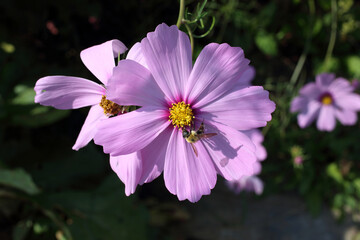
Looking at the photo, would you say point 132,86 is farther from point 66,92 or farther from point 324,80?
point 324,80

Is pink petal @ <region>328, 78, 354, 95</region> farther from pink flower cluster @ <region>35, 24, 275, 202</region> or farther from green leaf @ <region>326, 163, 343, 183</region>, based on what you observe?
pink flower cluster @ <region>35, 24, 275, 202</region>

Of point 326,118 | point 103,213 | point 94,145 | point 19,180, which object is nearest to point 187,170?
point 19,180

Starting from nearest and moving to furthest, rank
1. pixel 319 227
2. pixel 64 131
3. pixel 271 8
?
pixel 64 131 < pixel 271 8 < pixel 319 227

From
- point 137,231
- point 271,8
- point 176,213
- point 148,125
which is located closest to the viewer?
point 148,125

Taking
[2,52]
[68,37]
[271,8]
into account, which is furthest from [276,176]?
[2,52]

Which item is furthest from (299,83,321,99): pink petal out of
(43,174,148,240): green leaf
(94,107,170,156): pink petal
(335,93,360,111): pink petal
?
(94,107,170,156): pink petal

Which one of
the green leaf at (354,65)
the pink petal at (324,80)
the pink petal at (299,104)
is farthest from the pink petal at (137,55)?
the green leaf at (354,65)

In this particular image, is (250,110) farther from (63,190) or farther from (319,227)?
(319,227)

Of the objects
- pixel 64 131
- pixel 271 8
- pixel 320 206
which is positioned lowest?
pixel 320 206
